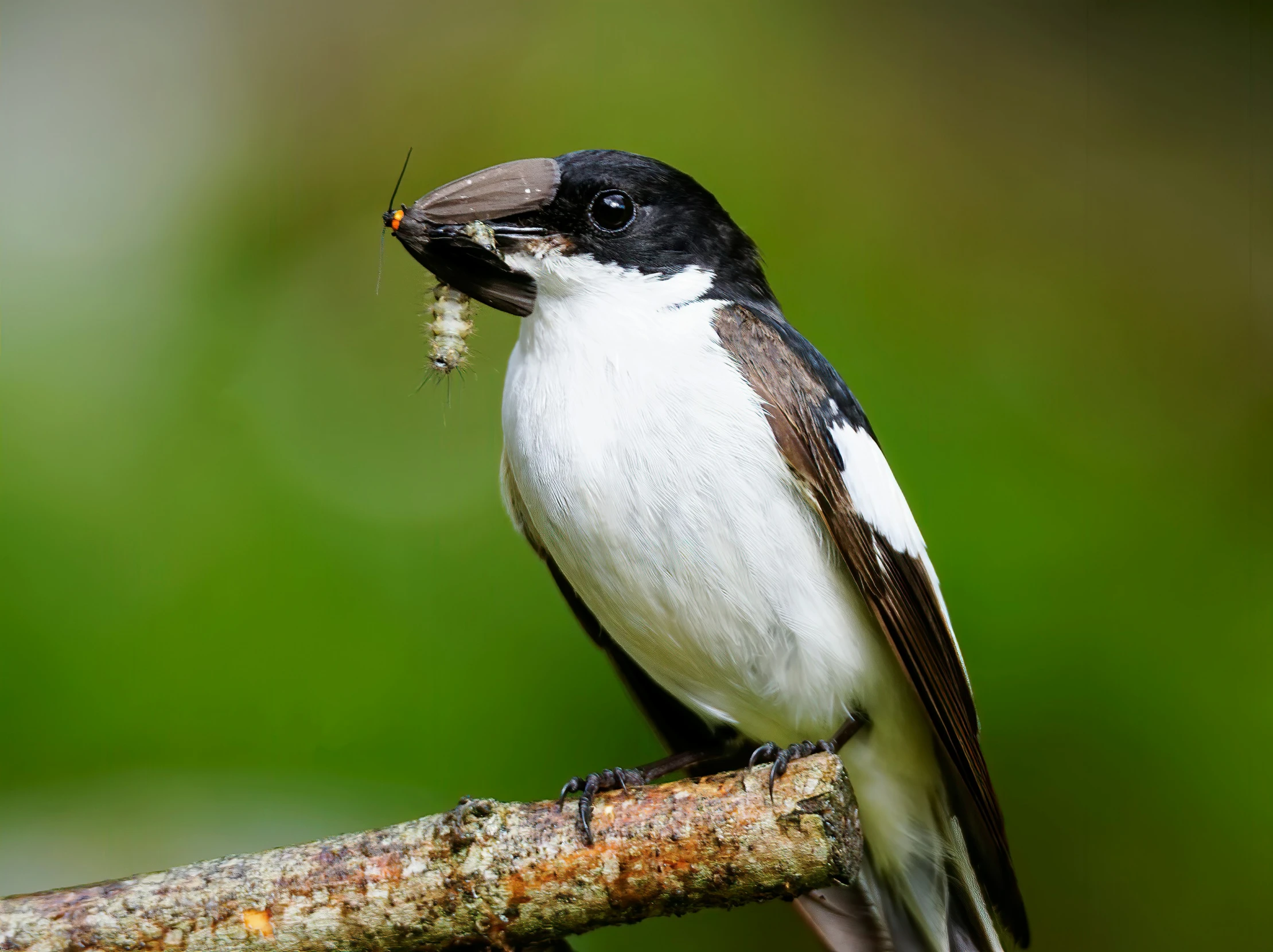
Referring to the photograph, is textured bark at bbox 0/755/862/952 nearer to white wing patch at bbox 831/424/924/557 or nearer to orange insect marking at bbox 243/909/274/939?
orange insect marking at bbox 243/909/274/939

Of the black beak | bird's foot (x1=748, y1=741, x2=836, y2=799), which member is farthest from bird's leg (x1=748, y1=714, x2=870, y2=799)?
the black beak

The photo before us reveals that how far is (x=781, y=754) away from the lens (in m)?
1.48

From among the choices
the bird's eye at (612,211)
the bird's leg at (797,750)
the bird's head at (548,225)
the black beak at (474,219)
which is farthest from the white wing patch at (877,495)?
the black beak at (474,219)

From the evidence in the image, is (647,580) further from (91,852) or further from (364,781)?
(91,852)

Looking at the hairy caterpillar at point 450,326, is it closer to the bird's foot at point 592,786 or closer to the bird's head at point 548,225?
the bird's head at point 548,225

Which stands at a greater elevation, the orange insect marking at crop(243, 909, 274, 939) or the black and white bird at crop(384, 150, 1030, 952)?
the black and white bird at crop(384, 150, 1030, 952)

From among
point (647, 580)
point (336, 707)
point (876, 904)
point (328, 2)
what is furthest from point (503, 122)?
point (876, 904)

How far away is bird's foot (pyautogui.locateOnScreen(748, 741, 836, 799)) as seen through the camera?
1.45 meters

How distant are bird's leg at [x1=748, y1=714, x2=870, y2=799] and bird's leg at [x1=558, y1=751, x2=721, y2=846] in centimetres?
14

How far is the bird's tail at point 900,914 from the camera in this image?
74.6 inches

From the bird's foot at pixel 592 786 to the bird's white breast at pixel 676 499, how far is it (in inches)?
7.7

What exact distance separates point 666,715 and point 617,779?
45 cm

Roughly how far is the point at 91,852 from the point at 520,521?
107cm

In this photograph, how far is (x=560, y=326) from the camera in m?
1.68
